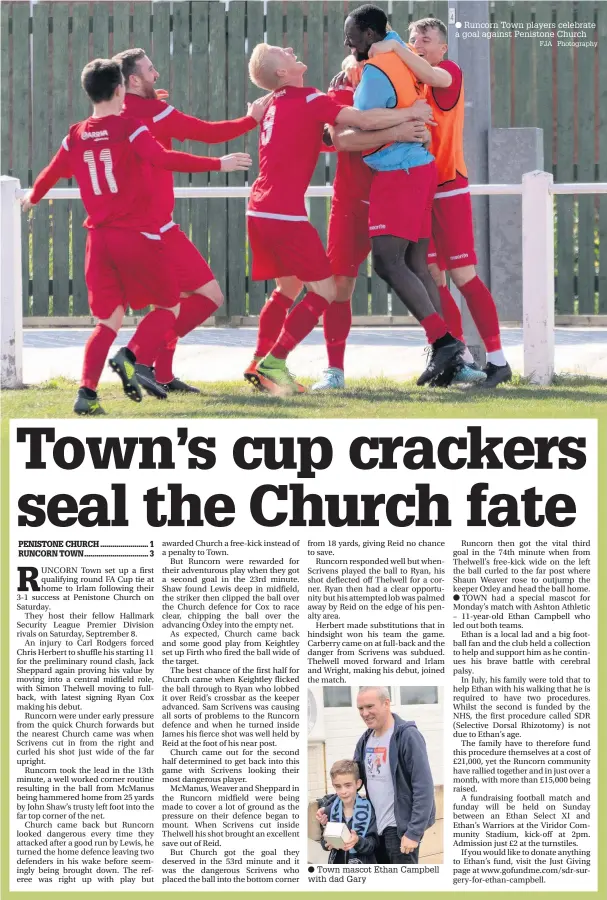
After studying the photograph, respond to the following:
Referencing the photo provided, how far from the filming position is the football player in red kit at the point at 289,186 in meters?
6.25

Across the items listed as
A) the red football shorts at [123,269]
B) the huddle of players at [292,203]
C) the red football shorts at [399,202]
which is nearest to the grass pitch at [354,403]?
the huddle of players at [292,203]

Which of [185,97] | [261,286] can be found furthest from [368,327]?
[185,97]

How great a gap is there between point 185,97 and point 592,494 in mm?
7450

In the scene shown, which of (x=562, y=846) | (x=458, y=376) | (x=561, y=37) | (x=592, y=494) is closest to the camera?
(x=562, y=846)

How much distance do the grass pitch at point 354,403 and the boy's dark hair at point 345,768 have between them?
161cm

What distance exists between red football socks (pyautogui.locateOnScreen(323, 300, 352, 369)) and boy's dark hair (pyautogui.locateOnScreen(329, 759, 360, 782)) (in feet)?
8.49

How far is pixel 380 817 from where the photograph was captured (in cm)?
448

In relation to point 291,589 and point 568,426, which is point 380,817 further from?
point 568,426

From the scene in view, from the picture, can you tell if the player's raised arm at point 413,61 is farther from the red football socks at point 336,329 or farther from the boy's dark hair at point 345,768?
the boy's dark hair at point 345,768

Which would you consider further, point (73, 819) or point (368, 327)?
point (368, 327)

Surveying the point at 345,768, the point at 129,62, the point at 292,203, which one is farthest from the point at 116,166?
the point at 345,768

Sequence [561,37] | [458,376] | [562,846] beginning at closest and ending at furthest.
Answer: [562,846]
[458,376]
[561,37]

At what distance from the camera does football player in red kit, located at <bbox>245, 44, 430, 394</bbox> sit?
6254mm

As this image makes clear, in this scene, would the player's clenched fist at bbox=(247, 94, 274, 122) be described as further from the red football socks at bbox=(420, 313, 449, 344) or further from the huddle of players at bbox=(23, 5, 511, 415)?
the red football socks at bbox=(420, 313, 449, 344)
